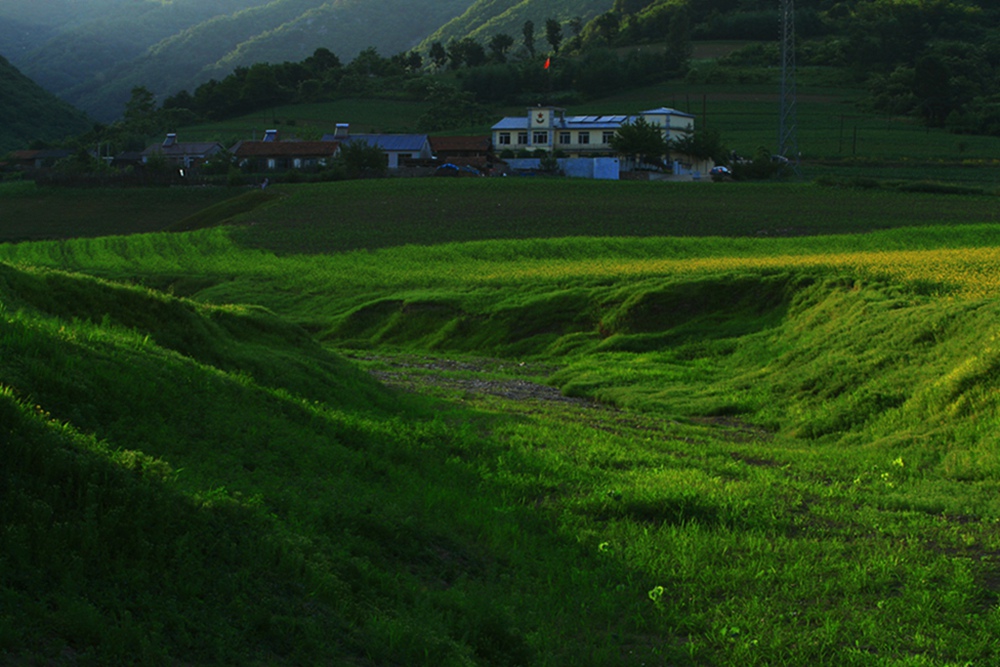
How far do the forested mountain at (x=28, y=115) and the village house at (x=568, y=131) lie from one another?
78978 mm

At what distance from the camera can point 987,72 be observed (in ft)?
433

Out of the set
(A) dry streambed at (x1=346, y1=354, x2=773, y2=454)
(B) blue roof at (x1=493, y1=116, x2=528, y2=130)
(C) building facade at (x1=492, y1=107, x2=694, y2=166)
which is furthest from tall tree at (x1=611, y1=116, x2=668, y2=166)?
(A) dry streambed at (x1=346, y1=354, x2=773, y2=454)

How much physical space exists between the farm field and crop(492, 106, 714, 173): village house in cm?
8450

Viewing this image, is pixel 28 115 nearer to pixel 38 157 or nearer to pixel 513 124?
pixel 38 157

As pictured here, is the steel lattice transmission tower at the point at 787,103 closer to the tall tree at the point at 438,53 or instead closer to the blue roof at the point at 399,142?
the blue roof at the point at 399,142

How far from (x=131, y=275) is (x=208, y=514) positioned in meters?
49.8

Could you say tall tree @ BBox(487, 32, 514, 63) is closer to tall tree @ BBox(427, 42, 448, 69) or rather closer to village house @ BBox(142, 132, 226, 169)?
tall tree @ BBox(427, 42, 448, 69)

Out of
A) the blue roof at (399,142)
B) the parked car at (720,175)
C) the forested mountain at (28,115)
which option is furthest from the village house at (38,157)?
the parked car at (720,175)

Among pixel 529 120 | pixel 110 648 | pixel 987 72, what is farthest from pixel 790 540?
pixel 987 72

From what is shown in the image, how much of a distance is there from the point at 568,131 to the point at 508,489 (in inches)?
4253

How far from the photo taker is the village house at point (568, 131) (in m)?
114

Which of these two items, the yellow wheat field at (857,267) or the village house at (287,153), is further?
the village house at (287,153)

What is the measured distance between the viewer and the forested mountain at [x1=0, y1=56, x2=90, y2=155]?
15075cm

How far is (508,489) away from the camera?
12891 millimetres
